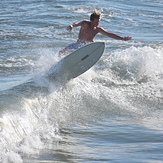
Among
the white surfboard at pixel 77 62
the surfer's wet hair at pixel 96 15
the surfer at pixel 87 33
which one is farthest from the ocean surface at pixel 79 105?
the surfer's wet hair at pixel 96 15

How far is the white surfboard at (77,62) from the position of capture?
802 cm

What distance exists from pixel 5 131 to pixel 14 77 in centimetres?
440

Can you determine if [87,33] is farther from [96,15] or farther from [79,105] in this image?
[79,105]

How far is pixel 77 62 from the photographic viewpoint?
826 centimetres

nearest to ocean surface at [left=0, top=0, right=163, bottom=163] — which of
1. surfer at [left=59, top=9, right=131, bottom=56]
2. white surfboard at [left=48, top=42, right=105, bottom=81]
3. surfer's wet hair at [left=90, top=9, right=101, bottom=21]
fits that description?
white surfboard at [left=48, top=42, right=105, bottom=81]

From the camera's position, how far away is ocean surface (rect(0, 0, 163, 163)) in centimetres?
529

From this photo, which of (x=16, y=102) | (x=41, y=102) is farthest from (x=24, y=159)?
(x=41, y=102)

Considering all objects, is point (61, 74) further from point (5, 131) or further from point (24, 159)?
point (24, 159)

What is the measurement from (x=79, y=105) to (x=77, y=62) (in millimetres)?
A: 1028

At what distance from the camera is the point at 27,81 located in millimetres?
8836

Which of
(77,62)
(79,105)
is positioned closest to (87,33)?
(77,62)

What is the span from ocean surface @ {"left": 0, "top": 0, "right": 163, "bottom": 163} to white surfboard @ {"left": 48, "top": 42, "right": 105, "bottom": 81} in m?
0.21

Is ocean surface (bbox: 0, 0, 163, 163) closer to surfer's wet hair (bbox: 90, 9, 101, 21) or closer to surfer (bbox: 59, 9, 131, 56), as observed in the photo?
surfer (bbox: 59, 9, 131, 56)

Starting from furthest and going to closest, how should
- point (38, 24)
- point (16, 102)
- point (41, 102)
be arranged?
point (38, 24) < point (41, 102) < point (16, 102)
